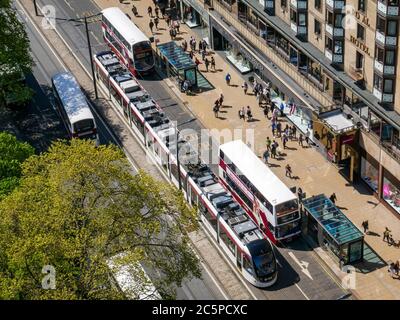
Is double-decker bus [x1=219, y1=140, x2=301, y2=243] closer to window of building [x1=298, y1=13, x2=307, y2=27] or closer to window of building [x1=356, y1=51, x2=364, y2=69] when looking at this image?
window of building [x1=356, y1=51, x2=364, y2=69]

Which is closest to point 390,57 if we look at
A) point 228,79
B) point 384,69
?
point 384,69

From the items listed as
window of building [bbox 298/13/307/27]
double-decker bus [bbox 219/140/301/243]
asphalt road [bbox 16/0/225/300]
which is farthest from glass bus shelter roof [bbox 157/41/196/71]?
double-decker bus [bbox 219/140/301/243]

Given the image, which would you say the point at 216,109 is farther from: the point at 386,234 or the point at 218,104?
the point at 386,234

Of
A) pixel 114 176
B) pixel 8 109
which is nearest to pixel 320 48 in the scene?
pixel 114 176

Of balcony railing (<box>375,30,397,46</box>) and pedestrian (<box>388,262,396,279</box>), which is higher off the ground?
balcony railing (<box>375,30,397,46</box>)
